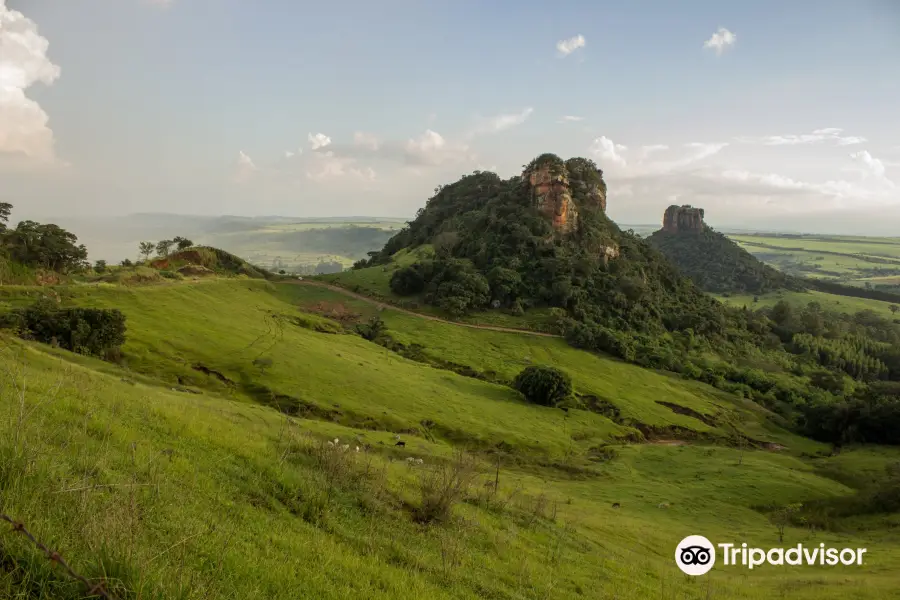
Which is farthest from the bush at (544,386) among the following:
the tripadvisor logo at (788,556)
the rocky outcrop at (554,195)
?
the rocky outcrop at (554,195)

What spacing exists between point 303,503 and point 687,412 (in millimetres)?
55218

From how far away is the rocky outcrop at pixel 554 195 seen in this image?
95.9 meters

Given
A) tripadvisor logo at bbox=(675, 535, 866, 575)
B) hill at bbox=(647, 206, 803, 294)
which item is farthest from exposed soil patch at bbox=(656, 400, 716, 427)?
hill at bbox=(647, 206, 803, 294)

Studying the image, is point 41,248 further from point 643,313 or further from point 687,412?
point 643,313

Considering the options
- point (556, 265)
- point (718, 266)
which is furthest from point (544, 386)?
point (718, 266)

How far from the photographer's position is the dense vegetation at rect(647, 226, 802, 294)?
167 metres

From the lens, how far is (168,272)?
179ft

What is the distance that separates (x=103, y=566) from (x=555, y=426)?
40555 mm

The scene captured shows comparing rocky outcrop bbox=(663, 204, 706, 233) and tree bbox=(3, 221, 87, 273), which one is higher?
rocky outcrop bbox=(663, 204, 706, 233)

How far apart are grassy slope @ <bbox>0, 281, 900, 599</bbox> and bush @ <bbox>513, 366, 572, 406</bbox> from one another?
8562 millimetres

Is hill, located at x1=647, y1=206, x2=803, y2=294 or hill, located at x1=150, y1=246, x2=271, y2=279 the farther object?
hill, located at x1=647, y1=206, x2=803, y2=294

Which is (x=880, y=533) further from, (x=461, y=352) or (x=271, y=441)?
(x=461, y=352)

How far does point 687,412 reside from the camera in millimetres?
54281

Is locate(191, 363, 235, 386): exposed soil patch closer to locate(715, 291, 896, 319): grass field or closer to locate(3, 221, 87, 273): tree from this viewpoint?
locate(3, 221, 87, 273): tree
